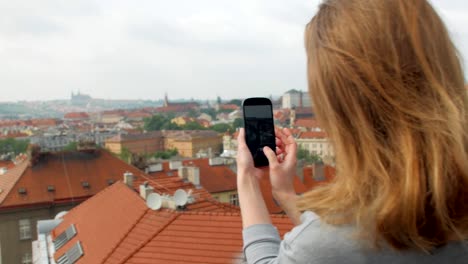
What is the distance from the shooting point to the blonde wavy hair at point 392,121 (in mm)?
1054

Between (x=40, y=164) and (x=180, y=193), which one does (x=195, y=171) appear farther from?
(x=180, y=193)

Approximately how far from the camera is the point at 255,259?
119 centimetres

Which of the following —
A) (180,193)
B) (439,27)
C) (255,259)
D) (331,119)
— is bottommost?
(180,193)

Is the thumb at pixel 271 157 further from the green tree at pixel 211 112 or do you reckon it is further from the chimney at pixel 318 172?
the green tree at pixel 211 112

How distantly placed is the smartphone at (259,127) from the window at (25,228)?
1946 centimetres

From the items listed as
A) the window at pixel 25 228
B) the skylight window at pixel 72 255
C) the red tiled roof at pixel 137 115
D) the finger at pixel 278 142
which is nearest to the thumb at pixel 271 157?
the finger at pixel 278 142

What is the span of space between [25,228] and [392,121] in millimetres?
Result: 20398

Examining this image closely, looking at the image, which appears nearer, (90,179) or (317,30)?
(317,30)

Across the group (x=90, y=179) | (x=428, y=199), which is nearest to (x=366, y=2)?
(x=428, y=199)

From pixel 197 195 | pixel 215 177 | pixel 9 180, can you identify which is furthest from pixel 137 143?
pixel 197 195

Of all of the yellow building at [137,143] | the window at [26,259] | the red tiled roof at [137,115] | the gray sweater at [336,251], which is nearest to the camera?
the gray sweater at [336,251]

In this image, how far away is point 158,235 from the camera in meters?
8.80

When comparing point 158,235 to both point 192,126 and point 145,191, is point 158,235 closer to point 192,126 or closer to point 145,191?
point 145,191

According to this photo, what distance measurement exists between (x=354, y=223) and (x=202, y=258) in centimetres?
689
